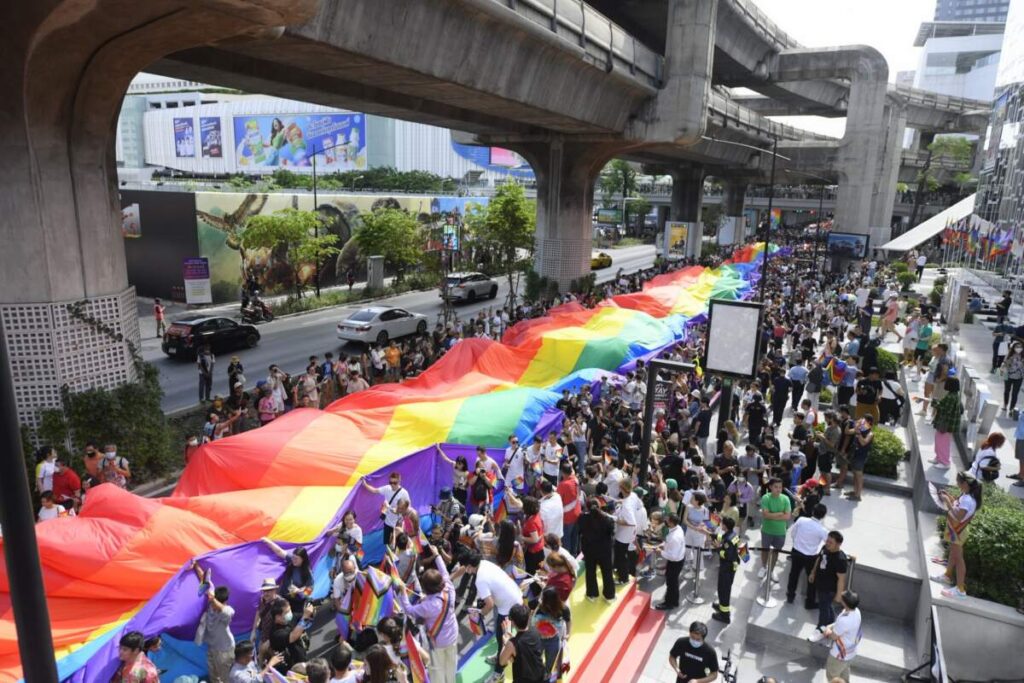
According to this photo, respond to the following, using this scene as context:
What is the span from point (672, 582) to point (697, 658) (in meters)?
2.61

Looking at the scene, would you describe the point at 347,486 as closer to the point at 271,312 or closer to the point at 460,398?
the point at 460,398

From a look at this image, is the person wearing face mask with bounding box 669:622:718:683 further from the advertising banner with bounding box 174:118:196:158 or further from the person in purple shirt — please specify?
the advertising banner with bounding box 174:118:196:158

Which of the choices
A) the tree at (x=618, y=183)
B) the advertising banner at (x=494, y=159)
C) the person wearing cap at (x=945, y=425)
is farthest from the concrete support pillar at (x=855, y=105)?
the advertising banner at (x=494, y=159)

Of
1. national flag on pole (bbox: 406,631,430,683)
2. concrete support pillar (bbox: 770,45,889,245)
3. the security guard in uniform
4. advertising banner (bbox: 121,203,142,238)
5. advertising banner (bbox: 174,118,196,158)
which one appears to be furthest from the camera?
advertising banner (bbox: 174,118,196,158)

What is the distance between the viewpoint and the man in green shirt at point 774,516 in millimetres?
10219

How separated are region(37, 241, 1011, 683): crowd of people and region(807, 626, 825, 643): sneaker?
0.09 ft

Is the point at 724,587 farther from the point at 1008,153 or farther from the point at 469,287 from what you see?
the point at 469,287

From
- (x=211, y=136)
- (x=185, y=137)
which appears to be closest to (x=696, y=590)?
(x=211, y=136)

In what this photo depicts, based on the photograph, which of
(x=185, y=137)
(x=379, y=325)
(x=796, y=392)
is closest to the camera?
(x=796, y=392)

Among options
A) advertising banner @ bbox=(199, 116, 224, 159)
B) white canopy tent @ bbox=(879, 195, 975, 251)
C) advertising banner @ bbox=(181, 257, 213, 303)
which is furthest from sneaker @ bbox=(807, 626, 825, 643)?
advertising banner @ bbox=(199, 116, 224, 159)

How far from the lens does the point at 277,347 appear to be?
26.9 metres

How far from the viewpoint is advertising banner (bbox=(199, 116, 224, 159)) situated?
113125 millimetres

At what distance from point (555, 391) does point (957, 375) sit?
914 centimetres

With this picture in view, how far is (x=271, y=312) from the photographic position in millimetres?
32969
